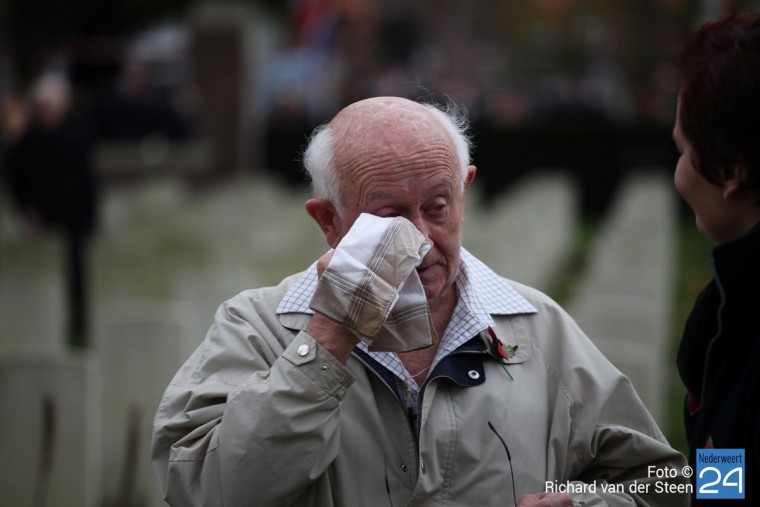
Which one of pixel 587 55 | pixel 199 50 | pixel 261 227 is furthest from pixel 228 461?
pixel 587 55

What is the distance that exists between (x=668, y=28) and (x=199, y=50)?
526 inches

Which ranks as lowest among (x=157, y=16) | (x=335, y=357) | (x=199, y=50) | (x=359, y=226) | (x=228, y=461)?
(x=228, y=461)

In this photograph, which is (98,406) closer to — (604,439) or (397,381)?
(397,381)

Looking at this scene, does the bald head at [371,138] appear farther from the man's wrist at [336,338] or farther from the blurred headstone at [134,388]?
the blurred headstone at [134,388]

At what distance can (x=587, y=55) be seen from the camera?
4100 cm

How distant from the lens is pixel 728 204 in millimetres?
2537

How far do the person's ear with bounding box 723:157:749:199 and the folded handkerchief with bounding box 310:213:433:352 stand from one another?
2.31 feet

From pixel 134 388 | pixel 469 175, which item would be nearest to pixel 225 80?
pixel 134 388

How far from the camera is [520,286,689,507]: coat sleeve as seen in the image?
2729 millimetres

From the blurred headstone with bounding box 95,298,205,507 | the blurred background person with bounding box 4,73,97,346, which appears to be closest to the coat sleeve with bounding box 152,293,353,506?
the blurred headstone with bounding box 95,298,205,507

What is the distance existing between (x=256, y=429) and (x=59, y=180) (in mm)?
9641

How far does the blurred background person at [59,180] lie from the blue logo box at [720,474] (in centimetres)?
933

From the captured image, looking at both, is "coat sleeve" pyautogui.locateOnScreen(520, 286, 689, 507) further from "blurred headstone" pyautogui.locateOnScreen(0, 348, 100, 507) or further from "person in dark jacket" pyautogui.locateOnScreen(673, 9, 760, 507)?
"blurred headstone" pyautogui.locateOnScreen(0, 348, 100, 507)

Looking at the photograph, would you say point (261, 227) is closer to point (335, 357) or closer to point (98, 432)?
point (98, 432)
